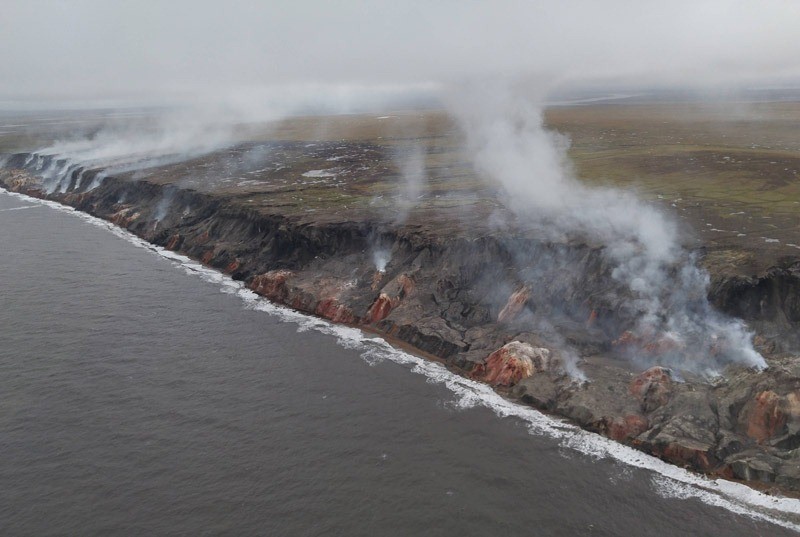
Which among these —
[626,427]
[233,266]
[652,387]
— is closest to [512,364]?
[626,427]

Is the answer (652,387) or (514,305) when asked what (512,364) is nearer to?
(514,305)

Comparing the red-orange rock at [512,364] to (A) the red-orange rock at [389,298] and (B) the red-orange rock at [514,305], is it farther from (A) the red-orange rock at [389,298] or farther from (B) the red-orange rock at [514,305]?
(A) the red-orange rock at [389,298]

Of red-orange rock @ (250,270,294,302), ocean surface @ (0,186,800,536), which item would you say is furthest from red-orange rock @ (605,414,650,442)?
red-orange rock @ (250,270,294,302)

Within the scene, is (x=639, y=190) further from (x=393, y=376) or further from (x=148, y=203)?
(x=148, y=203)

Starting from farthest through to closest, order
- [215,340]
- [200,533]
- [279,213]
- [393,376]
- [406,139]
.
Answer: [406,139] < [279,213] < [215,340] < [393,376] < [200,533]

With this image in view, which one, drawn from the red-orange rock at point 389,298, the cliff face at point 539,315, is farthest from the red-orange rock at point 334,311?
the red-orange rock at point 389,298

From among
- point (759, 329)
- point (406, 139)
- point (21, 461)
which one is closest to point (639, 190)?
point (759, 329)
